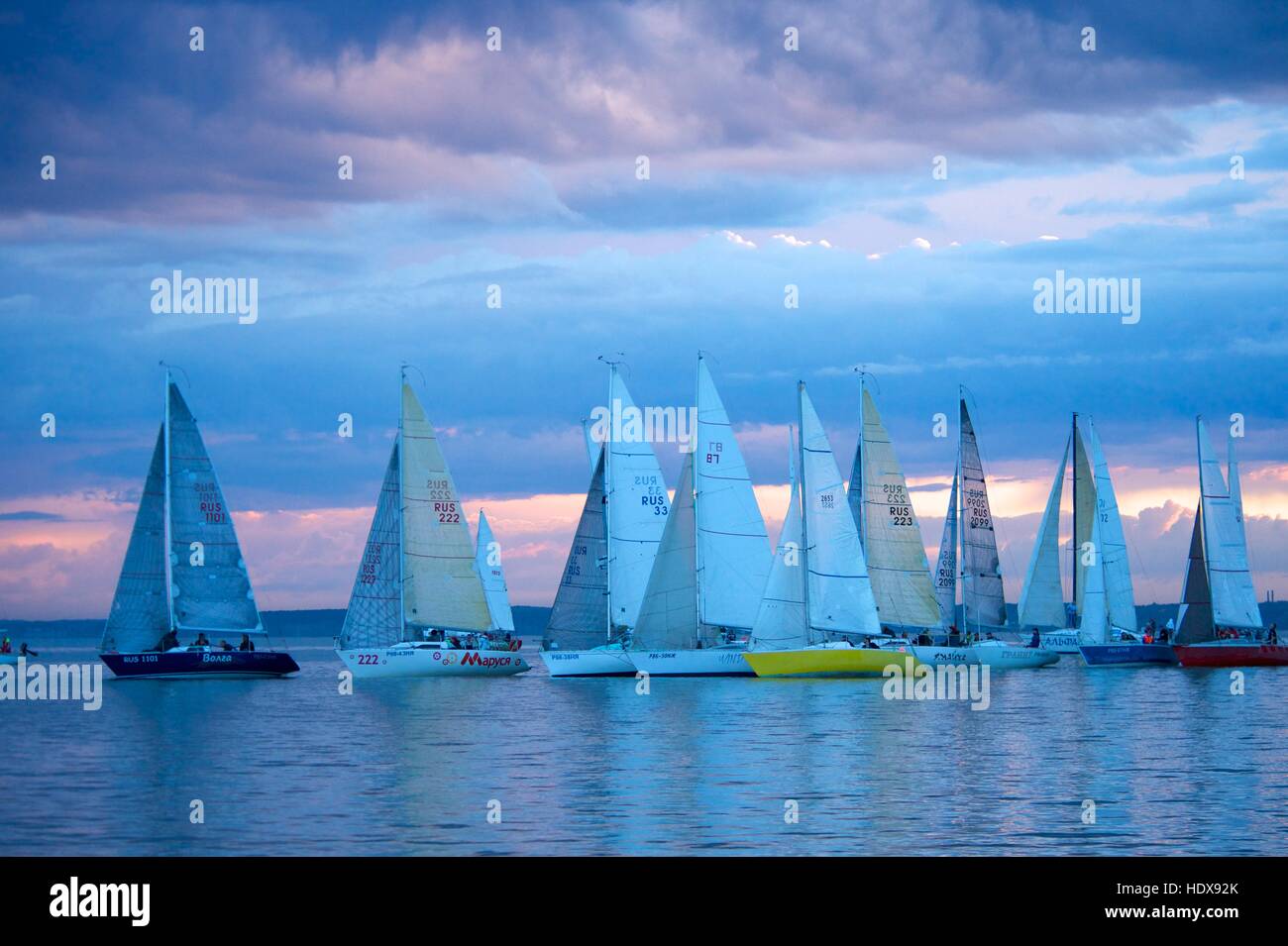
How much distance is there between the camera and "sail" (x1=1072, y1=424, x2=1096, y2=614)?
88.2m

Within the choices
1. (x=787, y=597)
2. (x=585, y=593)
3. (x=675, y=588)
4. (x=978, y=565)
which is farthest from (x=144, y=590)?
(x=978, y=565)

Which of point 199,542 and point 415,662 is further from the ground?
point 199,542

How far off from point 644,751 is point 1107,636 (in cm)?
5251

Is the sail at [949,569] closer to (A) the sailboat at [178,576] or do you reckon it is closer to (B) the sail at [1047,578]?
(B) the sail at [1047,578]

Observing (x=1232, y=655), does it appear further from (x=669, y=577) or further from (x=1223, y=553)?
(x=669, y=577)

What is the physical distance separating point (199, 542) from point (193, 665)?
533 cm

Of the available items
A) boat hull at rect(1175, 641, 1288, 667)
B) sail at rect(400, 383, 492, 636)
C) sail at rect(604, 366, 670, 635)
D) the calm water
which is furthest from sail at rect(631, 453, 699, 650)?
boat hull at rect(1175, 641, 1288, 667)

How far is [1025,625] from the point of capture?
91.2 metres

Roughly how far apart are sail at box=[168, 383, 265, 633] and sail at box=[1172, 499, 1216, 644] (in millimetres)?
45854

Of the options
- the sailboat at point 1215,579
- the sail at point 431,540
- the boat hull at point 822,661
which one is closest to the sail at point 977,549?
the sailboat at point 1215,579

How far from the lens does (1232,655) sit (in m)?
82.2

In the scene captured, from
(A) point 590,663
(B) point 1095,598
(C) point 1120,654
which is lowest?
(C) point 1120,654

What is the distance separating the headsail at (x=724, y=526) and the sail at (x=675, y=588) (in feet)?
1.86
